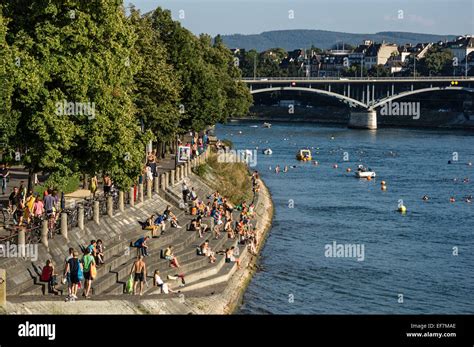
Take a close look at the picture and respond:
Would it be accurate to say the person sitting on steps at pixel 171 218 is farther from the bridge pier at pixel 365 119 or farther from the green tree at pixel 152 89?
the bridge pier at pixel 365 119

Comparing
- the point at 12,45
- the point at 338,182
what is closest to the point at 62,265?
the point at 12,45

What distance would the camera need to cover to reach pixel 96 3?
3288 centimetres

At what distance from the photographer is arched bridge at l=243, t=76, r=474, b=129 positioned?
486ft

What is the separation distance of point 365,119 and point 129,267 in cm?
12163

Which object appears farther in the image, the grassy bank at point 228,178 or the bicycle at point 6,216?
the grassy bank at point 228,178

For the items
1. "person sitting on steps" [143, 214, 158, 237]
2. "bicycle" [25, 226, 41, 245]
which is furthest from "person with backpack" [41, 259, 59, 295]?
"person sitting on steps" [143, 214, 158, 237]

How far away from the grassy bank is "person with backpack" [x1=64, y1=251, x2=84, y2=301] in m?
29.9

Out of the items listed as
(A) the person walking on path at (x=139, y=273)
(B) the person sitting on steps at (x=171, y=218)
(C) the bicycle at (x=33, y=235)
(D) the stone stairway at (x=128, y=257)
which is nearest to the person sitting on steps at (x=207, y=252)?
(D) the stone stairway at (x=128, y=257)

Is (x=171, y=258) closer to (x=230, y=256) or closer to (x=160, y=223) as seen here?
(x=160, y=223)

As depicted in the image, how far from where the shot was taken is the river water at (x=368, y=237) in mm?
36000

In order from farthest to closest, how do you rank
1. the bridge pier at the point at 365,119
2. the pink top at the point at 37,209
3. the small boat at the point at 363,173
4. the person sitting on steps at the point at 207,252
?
1. the bridge pier at the point at 365,119
2. the small boat at the point at 363,173
3. the person sitting on steps at the point at 207,252
4. the pink top at the point at 37,209

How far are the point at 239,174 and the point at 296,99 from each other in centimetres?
12895

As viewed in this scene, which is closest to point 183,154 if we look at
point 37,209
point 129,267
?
point 129,267

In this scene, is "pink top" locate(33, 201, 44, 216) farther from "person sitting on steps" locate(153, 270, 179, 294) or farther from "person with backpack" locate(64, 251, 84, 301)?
"person with backpack" locate(64, 251, 84, 301)
